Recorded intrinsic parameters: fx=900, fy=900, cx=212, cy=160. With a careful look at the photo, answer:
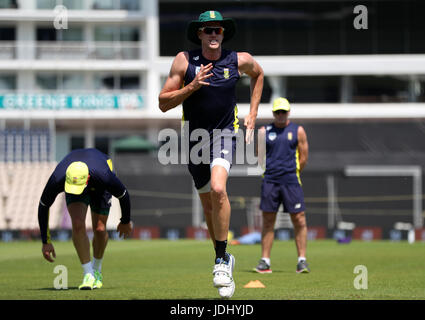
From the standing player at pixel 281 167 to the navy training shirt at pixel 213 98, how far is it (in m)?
4.39

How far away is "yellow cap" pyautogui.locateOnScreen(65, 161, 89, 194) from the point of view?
9609mm

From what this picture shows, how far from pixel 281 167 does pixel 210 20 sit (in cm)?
499

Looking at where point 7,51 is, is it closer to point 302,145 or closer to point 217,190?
point 302,145

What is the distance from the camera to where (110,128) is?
54188 mm

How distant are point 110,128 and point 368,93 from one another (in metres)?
15.5

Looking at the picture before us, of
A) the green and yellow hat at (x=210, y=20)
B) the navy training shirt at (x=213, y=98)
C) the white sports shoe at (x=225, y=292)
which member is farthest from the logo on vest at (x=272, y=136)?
the white sports shoe at (x=225, y=292)

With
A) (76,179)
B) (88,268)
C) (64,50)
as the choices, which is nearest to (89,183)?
(76,179)

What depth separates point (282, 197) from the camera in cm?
1338

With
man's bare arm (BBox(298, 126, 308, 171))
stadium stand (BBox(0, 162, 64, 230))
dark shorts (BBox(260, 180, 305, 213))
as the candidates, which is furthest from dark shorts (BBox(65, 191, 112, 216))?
stadium stand (BBox(0, 162, 64, 230))

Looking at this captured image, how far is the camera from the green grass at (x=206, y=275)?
29.9 ft

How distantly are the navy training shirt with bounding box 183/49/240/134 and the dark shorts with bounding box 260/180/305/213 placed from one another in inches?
178

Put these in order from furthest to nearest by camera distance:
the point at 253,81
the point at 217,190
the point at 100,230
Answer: the point at 100,230
the point at 253,81
the point at 217,190

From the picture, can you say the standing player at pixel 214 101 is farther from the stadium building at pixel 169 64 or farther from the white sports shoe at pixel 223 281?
the stadium building at pixel 169 64
